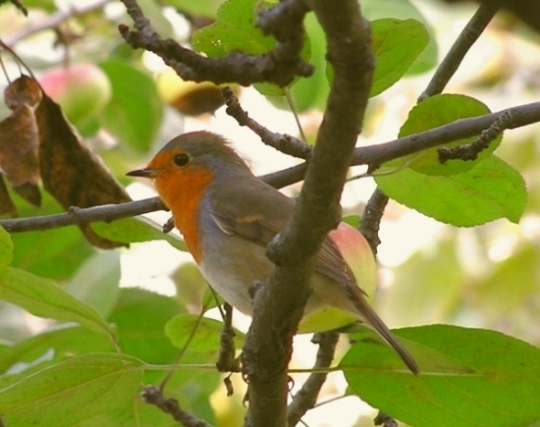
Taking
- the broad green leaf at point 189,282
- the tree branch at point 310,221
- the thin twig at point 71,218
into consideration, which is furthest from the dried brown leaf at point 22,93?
the broad green leaf at point 189,282

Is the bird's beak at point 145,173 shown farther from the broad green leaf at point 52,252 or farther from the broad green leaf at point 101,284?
the broad green leaf at point 101,284

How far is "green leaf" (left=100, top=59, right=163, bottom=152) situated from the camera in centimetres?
332

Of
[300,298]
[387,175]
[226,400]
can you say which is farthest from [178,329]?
[226,400]

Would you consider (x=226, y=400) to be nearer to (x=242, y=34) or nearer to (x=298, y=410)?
(x=298, y=410)

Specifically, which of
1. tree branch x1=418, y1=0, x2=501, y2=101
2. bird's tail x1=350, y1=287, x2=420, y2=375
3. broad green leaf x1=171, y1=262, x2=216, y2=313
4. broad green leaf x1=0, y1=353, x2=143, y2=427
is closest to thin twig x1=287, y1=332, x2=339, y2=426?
bird's tail x1=350, y1=287, x2=420, y2=375

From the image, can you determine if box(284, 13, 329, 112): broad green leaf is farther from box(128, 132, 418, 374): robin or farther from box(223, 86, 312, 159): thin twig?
box(223, 86, 312, 159): thin twig

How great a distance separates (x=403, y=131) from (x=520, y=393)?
22.3 inches

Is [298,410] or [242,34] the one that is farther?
[298,410]

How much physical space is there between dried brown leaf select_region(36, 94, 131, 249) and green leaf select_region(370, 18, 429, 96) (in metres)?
0.95

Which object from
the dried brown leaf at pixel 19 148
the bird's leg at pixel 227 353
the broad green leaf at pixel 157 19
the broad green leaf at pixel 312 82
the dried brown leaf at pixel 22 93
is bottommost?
the bird's leg at pixel 227 353

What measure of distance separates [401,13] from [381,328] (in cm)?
127

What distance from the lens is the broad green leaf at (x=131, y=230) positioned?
211 centimetres

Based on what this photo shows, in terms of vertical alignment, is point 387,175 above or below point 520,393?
above

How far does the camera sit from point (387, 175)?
1906 mm
